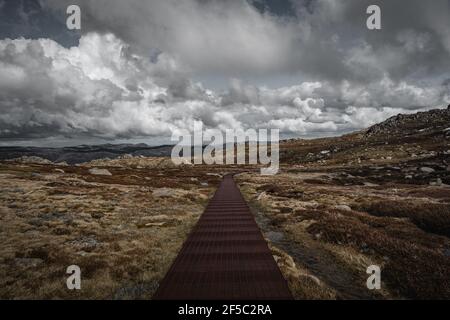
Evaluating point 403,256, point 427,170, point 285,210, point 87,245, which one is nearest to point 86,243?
point 87,245

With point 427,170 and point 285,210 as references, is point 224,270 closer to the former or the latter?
point 285,210

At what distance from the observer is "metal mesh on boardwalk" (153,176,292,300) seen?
9477 millimetres

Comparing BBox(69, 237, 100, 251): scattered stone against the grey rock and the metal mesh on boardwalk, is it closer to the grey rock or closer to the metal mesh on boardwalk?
the metal mesh on boardwalk

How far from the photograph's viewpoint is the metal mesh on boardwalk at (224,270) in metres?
9.48

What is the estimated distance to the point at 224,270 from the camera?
11383mm

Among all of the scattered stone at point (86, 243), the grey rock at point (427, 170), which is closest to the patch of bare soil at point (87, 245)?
the scattered stone at point (86, 243)

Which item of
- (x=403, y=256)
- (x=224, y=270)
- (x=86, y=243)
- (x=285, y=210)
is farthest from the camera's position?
(x=285, y=210)

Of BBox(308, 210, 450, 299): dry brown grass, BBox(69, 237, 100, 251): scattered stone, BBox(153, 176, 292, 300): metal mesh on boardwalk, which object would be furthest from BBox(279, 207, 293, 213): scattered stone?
BBox(69, 237, 100, 251): scattered stone

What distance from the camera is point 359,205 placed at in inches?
1099

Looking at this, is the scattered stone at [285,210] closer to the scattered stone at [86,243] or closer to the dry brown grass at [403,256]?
the dry brown grass at [403,256]

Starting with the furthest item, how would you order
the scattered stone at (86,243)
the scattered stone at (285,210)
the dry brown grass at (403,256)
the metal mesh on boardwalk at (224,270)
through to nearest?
the scattered stone at (285,210) → the scattered stone at (86,243) → the dry brown grass at (403,256) → the metal mesh on boardwalk at (224,270)

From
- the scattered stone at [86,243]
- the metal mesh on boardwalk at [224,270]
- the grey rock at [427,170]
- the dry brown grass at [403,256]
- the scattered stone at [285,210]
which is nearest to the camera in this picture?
the metal mesh on boardwalk at [224,270]

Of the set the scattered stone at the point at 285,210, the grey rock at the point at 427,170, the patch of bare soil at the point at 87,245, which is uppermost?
the grey rock at the point at 427,170
